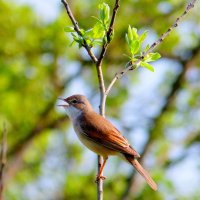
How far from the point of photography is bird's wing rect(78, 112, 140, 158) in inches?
245

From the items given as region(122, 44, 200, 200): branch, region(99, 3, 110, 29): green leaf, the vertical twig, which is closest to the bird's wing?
the vertical twig

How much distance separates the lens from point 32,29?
1569 cm

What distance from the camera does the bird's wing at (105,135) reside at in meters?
6.23

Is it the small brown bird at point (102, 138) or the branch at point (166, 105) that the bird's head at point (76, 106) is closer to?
the small brown bird at point (102, 138)

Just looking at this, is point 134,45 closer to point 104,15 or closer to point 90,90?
point 104,15

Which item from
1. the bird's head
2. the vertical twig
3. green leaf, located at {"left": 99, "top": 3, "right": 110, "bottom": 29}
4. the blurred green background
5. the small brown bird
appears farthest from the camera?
the blurred green background

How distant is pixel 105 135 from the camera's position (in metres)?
6.36

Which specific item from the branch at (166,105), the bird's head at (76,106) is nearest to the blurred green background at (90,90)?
the branch at (166,105)

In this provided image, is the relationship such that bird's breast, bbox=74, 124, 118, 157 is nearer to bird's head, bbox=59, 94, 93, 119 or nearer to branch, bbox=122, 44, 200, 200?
bird's head, bbox=59, 94, 93, 119

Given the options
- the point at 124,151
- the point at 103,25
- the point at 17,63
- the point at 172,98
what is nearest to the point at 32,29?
the point at 17,63

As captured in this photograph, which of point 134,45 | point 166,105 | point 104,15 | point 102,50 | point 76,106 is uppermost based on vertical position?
point 166,105

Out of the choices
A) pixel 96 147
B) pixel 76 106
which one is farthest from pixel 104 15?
pixel 76 106

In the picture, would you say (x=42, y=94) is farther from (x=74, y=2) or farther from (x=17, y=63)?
(x=74, y=2)

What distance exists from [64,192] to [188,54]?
5127 mm
